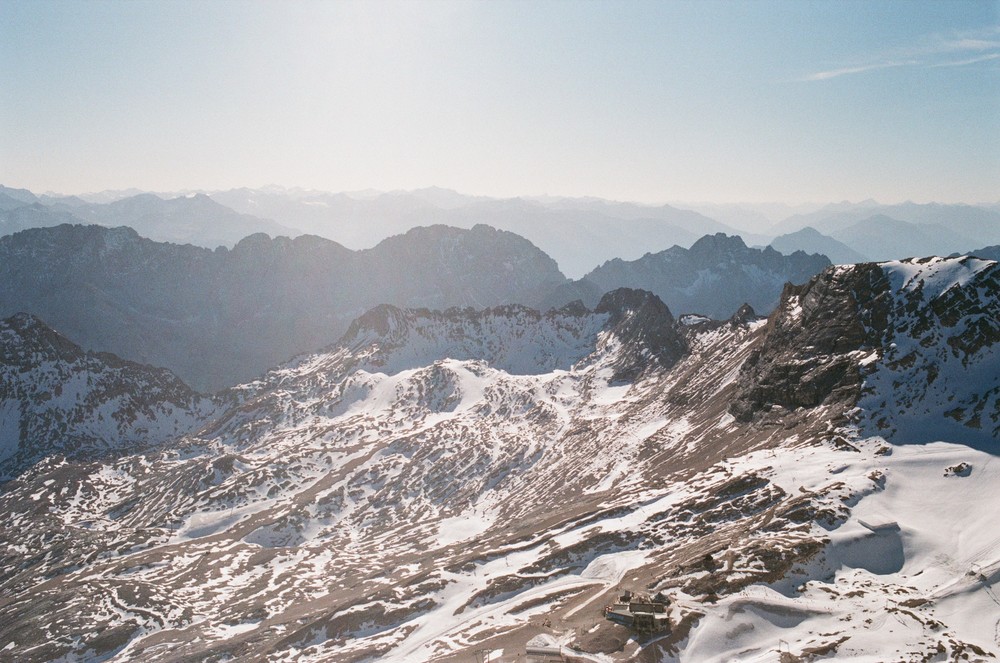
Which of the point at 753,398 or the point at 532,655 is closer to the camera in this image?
the point at 532,655

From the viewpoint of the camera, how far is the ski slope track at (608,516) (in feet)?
163

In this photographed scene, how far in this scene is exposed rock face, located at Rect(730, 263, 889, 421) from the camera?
89.4 meters

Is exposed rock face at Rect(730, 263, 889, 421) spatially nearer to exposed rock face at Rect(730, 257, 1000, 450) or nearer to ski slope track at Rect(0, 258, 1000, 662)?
exposed rock face at Rect(730, 257, 1000, 450)

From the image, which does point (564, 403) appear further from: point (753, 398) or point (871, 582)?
point (871, 582)

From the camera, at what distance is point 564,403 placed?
18062 centimetres

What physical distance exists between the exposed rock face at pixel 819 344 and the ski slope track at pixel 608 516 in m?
0.48

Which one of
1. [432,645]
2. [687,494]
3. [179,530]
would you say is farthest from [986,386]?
[179,530]

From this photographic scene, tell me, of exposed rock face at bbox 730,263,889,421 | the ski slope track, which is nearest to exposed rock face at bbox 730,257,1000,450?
exposed rock face at bbox 730,263,889,421

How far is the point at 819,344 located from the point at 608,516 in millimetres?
48471

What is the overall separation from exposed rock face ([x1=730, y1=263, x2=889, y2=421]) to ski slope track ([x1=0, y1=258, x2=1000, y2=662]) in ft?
1.57

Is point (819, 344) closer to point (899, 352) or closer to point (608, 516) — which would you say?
point (899, 352)

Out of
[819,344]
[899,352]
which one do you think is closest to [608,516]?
[819,344]

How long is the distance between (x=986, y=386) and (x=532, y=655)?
2677 inches

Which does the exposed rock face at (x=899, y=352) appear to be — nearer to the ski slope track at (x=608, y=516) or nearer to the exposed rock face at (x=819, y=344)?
the exposed rock face at (x=819, y=344)
